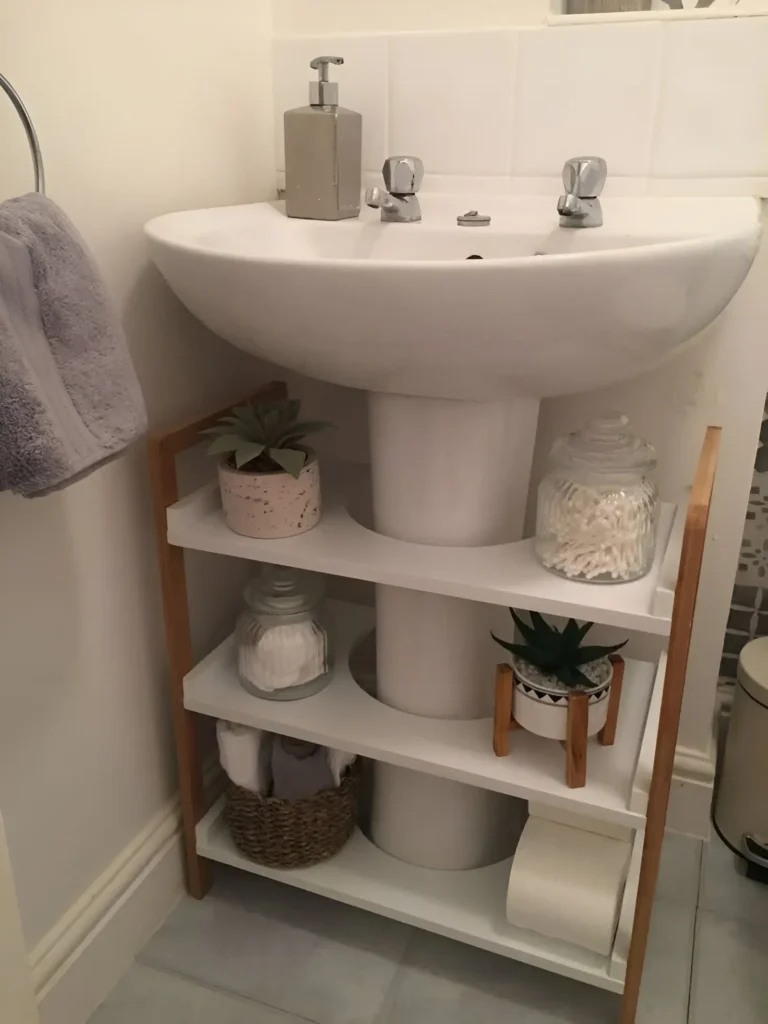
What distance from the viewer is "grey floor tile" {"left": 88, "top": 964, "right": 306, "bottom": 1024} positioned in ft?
3.31

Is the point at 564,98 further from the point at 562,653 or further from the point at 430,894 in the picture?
the point at 430,894

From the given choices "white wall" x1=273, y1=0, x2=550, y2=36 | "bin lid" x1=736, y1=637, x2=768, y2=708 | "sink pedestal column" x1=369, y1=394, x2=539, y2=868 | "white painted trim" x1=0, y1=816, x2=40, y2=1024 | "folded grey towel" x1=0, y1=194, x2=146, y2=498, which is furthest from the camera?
"bin lid" x1=736, y1=637, x2=768, y2=708

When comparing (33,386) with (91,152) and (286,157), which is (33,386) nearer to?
(91,152)

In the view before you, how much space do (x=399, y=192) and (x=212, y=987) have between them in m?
0.96

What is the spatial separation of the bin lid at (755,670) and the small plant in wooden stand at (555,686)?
0.30 meters

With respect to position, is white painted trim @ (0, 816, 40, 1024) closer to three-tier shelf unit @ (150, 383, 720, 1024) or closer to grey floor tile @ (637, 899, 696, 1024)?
three-tier shelf unit @ (150, 383, 720, 1024)

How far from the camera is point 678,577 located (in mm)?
754

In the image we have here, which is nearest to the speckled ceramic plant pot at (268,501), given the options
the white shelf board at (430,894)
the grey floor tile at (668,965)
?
the white shelf board at (430,894)

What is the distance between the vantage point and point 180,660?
40.9 inches

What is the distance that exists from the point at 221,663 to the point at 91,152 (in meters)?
0.61

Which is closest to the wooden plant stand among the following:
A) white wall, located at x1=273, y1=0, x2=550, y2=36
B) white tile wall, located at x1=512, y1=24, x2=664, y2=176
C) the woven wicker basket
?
the woven wicker basket

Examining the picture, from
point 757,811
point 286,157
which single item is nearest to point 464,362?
point 286,157

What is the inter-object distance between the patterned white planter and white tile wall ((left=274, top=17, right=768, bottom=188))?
0.56 meters

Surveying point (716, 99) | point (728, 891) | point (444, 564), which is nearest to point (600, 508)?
point (444, 564)
